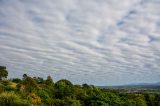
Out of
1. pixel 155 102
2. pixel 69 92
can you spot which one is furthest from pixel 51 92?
pixel 155 102

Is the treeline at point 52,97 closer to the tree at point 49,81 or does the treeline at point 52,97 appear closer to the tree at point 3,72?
the tree at point 49,81

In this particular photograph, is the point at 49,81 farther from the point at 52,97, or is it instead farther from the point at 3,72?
the point at 52,97


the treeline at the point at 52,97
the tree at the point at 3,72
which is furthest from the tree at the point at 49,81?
the tree at the point at 3,72

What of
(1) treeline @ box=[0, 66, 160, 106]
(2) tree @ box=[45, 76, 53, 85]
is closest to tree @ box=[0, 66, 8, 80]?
(1) treeline @ box=[0, 66, 160, 106]

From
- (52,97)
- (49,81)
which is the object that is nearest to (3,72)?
(49,81)

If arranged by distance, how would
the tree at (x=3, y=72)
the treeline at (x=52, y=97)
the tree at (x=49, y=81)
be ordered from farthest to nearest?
the tree at (x=3, y=72) < the tree at (x=49, y=81) < the treeline at (x=52, y=97)

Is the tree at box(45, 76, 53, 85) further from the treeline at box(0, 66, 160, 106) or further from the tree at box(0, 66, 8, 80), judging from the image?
the tree at box(0, 66, 8, 80)

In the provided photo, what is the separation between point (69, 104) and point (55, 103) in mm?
3100

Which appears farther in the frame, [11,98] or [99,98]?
[99,98]

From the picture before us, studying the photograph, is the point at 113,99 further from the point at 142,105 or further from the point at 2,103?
the point at 2,103

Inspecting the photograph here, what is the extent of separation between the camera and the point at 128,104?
2739 inches

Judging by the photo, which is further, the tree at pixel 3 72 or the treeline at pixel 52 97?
the tree at pixel 3 72

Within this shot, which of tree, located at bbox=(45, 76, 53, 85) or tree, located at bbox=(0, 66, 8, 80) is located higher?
tree, located at bbox=(0, 66, 8, 80)

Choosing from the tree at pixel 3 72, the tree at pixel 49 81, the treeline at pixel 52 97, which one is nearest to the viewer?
the treeline at pixel 52 97
